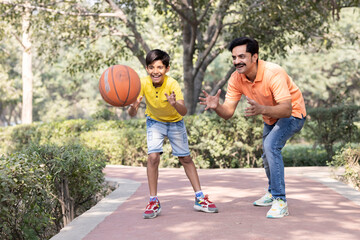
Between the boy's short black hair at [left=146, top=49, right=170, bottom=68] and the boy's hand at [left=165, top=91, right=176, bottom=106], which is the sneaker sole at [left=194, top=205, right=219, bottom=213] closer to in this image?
the boy's hand at [left=165, top=91, right=176, bottom=106]

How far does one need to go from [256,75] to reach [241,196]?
223cm

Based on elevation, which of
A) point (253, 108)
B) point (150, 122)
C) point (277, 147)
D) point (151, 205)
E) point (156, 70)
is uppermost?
point (156, 70)

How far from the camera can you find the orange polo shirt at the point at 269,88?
5.12 meters

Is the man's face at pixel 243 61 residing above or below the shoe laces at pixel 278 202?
above

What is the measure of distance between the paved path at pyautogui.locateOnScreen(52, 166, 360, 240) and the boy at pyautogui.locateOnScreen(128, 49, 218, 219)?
0.62ft

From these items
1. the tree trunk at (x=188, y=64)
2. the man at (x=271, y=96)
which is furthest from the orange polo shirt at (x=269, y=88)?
the tree trunk at (x=188, y=64)

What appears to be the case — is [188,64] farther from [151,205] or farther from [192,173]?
[151,205]

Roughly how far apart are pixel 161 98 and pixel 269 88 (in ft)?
3.99

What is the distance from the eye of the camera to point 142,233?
4.72 metres

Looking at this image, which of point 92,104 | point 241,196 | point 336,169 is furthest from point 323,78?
point 241,196

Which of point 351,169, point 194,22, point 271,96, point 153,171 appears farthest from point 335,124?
point 153,171

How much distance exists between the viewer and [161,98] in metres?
5.59

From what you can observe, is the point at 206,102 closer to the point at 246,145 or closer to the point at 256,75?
the point at 256,75

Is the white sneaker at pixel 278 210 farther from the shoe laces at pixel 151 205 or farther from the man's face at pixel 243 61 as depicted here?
the man's face at pixel 243 61
